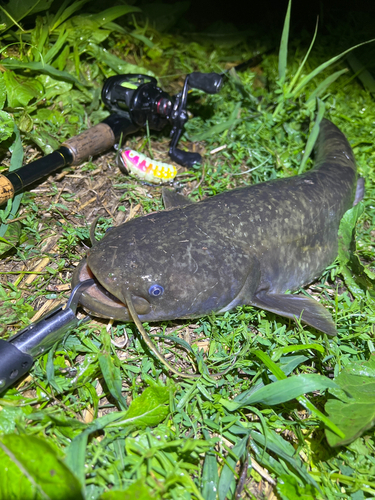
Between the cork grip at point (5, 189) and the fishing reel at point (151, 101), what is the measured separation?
4.14 ft

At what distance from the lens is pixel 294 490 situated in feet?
6.59

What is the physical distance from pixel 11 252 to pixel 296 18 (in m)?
5.22

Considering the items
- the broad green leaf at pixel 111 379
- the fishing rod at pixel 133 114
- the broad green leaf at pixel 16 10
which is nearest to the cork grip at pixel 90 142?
the fishing rod at pixel 133 114

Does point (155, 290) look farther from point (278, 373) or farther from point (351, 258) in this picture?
point (351, 258)

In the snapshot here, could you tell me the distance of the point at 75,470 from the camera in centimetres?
174

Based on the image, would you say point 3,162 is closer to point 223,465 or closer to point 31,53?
point 31,53

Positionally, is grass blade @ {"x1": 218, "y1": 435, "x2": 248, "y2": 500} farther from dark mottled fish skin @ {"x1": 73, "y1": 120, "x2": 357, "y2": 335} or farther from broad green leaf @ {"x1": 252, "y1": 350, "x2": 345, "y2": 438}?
dark mottled fish skin @ {"x1": 73, "y1": 120, "x2": 357, "y2": 335}

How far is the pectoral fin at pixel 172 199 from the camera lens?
3.07 meters

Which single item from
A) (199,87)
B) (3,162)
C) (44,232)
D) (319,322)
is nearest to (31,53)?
(3,162)

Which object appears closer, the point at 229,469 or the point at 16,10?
the point at 229,469

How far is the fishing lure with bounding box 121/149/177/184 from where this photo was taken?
3303 millimetres

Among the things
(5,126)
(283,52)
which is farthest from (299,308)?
(283,52)

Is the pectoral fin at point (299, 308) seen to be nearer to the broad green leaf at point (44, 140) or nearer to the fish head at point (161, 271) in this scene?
the fish head at point (161, 271)

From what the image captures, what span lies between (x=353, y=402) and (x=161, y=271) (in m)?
1.36
